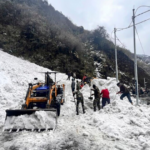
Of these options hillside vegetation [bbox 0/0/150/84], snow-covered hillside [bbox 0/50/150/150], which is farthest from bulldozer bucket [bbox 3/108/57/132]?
hillside vegetation [bbox 0/0/150/84]

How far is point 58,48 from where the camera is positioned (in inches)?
1288

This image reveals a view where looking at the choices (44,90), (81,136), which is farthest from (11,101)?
(81,136)

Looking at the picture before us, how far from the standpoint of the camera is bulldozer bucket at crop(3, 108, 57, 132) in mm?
5836

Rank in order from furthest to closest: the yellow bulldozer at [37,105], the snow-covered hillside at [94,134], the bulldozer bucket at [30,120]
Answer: the yellow bulldozer at [37,105]
the bulldozer bucket at [30,120]
the snow-covered hillside at [94,134]

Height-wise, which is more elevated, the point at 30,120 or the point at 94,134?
the point at 30,120

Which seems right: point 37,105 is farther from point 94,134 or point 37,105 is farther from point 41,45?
point 41,45

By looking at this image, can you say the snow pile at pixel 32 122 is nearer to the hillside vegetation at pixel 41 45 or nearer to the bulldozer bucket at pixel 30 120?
the bulldozer bucket at pixel 30 120

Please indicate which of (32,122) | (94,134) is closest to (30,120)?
(32,122)

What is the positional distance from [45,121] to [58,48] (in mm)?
27768

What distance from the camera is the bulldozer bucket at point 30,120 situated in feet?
19.1

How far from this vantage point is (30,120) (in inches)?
235

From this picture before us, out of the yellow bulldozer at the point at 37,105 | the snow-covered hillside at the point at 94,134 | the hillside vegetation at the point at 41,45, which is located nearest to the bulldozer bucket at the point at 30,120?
the yellow bulldozer at the point at 37,105

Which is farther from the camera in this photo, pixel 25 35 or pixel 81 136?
pixel 25 35

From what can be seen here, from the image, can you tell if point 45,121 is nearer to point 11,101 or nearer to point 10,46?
point 11,101
